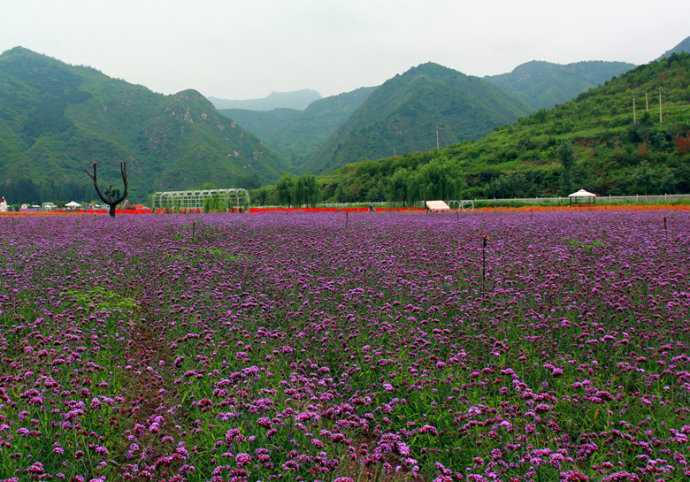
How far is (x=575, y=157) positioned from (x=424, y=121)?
106973 millimetres

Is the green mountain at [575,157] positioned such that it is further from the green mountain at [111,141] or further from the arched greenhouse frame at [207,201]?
the green mountain at [111,141]

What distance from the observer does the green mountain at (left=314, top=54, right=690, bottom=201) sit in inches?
2282

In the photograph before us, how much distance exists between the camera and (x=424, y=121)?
577ft

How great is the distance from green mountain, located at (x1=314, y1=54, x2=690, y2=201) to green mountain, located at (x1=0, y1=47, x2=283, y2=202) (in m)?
56.4

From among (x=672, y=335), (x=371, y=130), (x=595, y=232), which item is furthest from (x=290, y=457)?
(x=371, y=130)

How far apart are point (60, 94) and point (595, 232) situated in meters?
198

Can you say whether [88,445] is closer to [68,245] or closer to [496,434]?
[496,434]

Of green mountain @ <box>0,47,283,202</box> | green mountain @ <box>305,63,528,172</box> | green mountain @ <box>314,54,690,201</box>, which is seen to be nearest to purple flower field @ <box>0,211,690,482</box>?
green mountain @ <box>314,54,690,201</box>

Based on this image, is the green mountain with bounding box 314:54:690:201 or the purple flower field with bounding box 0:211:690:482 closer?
the purple flower field with bounding box 0:211:690:482

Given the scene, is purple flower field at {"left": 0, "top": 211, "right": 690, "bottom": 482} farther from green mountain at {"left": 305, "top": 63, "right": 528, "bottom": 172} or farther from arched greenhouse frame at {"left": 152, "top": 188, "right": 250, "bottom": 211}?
green mountain at {"left": 305, "top": 63, "right": 528, "bottom": 172}

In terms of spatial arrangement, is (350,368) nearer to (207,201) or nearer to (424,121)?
(207,201)

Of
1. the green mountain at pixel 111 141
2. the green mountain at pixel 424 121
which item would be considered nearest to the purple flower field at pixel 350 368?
the green mountain at pixel 111 141

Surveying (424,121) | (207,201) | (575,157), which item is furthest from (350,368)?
(424,121)

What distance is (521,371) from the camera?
5.34m
